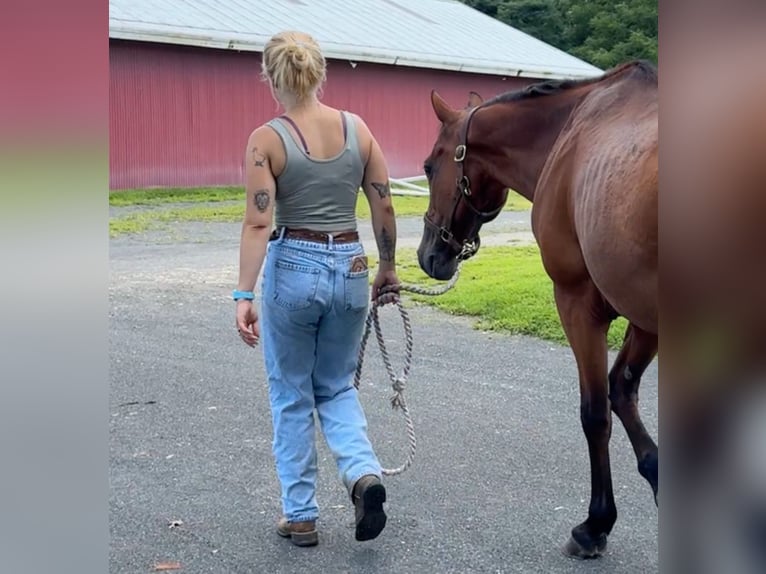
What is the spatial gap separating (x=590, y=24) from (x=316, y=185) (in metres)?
35.0

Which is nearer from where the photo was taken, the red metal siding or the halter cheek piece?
the halter cheek piece

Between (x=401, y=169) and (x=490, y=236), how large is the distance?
37.5ft

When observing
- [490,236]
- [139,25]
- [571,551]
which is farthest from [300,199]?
[139,25]

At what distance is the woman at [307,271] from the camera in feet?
12.5

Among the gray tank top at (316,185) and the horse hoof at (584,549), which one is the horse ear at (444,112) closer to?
the gray tank top at (316,185)

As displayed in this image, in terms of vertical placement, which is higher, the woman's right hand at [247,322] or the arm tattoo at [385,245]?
the arm tattoo at [385,245]

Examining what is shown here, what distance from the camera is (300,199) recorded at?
390cm

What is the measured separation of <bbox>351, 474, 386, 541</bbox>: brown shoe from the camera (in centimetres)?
371

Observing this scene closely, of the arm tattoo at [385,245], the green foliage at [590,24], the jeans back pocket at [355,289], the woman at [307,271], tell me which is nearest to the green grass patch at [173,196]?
the green foliage at [590,24]

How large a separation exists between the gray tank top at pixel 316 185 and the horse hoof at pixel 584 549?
156 cm

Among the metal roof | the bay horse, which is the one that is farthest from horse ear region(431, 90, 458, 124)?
the metal roof

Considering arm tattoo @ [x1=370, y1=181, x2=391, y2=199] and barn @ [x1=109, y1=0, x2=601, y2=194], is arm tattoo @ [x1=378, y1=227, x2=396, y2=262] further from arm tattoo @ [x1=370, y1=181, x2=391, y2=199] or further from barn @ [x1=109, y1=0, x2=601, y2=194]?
barn @ [x1=109, y1=0, x2=601, y2=194]

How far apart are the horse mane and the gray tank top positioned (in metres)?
0.95
